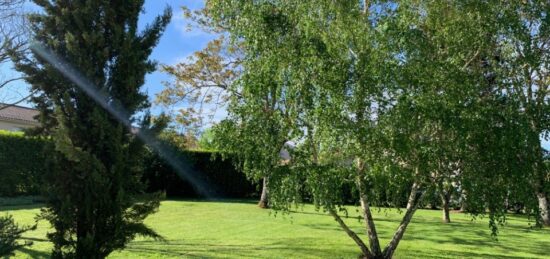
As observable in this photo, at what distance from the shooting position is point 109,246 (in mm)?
5809

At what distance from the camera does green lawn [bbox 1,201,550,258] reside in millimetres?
9141

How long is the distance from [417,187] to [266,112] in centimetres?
304

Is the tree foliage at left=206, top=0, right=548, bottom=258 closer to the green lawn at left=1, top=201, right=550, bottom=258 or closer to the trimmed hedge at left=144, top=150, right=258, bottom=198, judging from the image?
the green lawn at left=1, top=201, right=550, bottom=258

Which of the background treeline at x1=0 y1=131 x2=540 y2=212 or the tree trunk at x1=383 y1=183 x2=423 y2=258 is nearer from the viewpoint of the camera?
the tree trunk at x1=383 y1=183 x2=423 y2=258

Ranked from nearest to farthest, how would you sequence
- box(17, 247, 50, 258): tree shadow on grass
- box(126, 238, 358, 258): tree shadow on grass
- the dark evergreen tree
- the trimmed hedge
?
the dark evergreen tree → box(17, 247, 50, 258): tree shadow on grass → box(126, 238, 358, 258): tree shadow on grass → the trimmed hedge

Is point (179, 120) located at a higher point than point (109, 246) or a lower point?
higher

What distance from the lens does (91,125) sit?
5.80m

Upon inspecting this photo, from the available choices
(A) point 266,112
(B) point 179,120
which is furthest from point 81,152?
(B) point 179,120

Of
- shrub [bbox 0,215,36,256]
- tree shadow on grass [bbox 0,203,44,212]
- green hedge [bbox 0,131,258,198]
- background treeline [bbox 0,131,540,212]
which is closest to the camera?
shrub [bbox 0,215,36,256]

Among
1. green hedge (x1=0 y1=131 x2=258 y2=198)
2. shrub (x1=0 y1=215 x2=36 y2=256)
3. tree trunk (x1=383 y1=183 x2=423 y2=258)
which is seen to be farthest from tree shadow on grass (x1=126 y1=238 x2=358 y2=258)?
green hedge (x1=0 y1=131 x2=258 y2=198)

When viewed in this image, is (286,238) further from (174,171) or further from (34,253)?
(174,171)

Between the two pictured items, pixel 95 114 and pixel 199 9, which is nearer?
pixel 95 114

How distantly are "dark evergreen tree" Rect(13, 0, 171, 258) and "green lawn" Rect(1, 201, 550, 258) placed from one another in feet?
8.71

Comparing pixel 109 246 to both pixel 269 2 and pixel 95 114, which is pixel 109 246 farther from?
pixel 269 2
